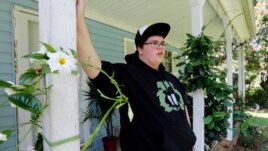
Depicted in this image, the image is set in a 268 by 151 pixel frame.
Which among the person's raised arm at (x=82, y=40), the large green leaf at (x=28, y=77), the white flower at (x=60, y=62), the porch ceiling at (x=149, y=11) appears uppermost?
the porch ceiling at (x=149, y=11)

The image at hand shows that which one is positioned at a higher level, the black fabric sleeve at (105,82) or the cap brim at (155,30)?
the cap brim at (155,30)

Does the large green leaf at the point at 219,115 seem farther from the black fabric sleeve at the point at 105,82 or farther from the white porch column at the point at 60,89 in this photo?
the white porch column at the point at 60,89

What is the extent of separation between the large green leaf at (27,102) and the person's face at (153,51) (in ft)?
3.95

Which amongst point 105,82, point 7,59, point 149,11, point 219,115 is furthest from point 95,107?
point 105,82

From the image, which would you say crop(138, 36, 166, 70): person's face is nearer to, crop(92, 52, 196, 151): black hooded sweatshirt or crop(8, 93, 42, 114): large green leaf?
crop(92, 52, 196, 151): black hooded sweatshirt

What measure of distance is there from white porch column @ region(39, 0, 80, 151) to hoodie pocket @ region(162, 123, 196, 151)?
92 cm

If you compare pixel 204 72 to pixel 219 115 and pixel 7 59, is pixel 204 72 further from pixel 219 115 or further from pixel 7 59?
pixel 7 59

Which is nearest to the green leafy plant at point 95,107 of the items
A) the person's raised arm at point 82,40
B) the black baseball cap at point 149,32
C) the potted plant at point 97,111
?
the potted plant at point 97,111

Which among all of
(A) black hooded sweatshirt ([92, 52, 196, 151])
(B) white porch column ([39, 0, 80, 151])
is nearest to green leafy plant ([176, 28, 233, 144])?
(A) black hooded sweatshirt ([92, 52, 196, 151])

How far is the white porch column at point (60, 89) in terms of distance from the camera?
78 cm

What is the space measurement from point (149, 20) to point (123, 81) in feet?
16.1

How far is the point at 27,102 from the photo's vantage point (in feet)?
2.45

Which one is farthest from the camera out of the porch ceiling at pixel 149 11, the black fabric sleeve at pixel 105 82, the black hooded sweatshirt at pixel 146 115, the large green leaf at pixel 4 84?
the porch ceiling at pixel 149 11

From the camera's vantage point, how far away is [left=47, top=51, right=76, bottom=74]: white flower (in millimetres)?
746
